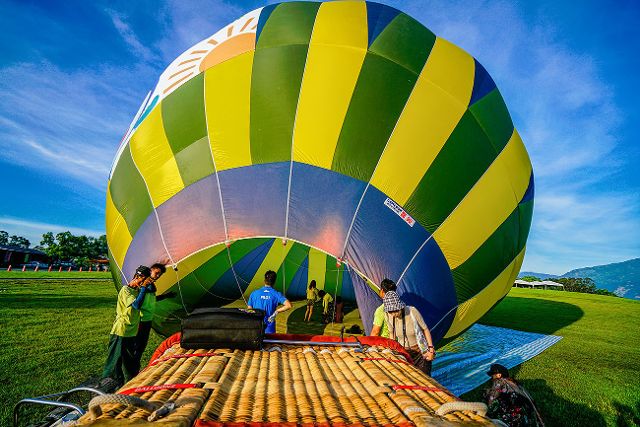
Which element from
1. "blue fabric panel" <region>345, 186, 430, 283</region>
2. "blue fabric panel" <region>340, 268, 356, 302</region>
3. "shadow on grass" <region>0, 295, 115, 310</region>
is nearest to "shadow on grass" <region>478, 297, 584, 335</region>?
"blue fabric panel" <region>340, 268, 356, 302</region>

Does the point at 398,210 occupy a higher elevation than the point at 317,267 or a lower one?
higher

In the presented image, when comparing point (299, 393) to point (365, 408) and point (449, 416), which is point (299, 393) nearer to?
point (365, 408)

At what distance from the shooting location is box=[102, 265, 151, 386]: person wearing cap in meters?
4.02

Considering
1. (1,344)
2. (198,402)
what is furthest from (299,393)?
(1,344)

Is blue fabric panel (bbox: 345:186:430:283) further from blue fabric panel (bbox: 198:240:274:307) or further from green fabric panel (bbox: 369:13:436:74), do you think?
blue fabric panel (bbox: 198:240:274:307)

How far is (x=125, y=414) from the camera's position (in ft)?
4.04

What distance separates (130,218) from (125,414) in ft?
15.2

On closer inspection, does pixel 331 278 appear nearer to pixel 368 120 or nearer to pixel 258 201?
pixel 258 201

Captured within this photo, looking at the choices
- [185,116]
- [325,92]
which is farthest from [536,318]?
[185,116]

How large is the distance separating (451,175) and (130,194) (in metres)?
4.42

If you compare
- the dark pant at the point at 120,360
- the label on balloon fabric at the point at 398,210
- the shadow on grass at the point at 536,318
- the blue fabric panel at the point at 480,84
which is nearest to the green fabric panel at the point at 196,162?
the dark pant at the point at 120,360

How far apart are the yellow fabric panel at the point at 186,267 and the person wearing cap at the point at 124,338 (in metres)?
0.84

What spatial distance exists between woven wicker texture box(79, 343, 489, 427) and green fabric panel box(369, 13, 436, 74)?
3.94 m

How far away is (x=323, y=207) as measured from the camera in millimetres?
4680
